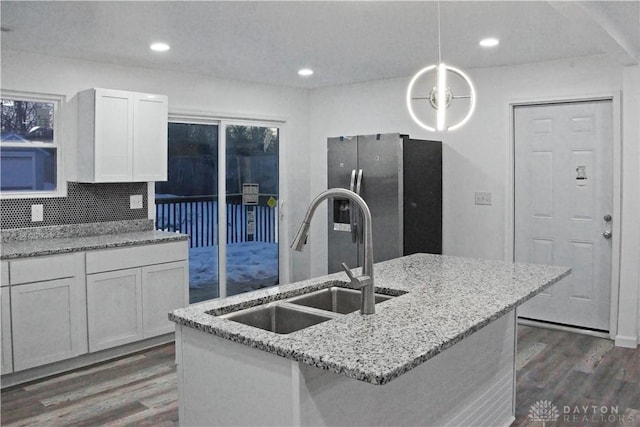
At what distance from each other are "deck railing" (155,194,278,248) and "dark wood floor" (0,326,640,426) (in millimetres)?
1370

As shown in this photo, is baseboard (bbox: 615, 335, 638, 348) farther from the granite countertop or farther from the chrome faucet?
the chrome faucet

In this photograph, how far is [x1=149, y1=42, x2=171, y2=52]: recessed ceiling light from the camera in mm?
3979

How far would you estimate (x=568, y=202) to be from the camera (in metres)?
4.66

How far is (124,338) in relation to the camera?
4062mm

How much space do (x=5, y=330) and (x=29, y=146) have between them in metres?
1.51

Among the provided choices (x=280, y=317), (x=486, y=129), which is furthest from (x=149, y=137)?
(x=486, y=129)

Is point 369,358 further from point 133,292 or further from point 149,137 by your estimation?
point 149,137

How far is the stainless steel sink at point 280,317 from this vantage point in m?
2.20

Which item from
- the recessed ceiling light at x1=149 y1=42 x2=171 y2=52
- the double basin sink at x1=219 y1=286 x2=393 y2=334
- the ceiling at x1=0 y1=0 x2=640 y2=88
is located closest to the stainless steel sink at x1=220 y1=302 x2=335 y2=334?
the double basin sink at x1=219 y1=286 x2=393 y2=334

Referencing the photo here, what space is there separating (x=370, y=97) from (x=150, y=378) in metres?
3.57

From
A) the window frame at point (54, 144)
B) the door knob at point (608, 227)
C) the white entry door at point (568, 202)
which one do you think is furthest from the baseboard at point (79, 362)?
the door knob at point (608, 227)

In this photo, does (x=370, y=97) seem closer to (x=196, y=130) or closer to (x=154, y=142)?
(x=196, y=130)

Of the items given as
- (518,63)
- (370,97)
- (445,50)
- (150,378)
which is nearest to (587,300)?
(518,63)

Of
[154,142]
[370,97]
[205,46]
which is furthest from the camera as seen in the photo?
[370,97]
